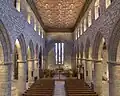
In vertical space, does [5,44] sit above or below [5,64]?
above

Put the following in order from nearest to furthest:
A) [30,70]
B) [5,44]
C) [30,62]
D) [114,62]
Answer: [114,62] < [5,44] < [30,62] < [30,70]

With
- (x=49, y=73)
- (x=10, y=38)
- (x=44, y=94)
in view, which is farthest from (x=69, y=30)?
(x=10, y=38)

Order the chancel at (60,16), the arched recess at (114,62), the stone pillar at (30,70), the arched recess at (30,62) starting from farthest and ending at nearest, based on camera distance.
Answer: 1. the stone pillar at (30,70)
2. the arched recess at (30,62)
3. the chancel at (60,16)
4. the arched recess at (114,62)

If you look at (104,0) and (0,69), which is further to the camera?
(104,0)

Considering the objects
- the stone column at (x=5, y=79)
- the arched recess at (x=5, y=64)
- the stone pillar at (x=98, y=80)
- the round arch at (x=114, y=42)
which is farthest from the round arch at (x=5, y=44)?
the stone pillar at (x=98, y=80)

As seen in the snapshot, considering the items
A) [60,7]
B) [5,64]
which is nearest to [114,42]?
[5,64]

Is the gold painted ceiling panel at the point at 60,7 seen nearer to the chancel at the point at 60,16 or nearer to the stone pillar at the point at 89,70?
the chancel at the point at 60,16

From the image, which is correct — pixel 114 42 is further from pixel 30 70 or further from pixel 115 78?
pixel 30 70

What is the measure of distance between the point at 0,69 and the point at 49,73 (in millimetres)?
21356

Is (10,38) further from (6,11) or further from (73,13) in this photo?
(73,13)

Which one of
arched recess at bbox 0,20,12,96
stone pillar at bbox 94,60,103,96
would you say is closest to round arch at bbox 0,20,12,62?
arched recess at bbox 0,20,12,96

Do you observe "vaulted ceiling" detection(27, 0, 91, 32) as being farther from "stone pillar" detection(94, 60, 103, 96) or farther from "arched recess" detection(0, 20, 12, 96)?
"arched recess" detection(0, 20, 12, 96)

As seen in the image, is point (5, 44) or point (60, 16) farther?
point (60, 16)

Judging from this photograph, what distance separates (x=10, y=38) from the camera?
1151cm
